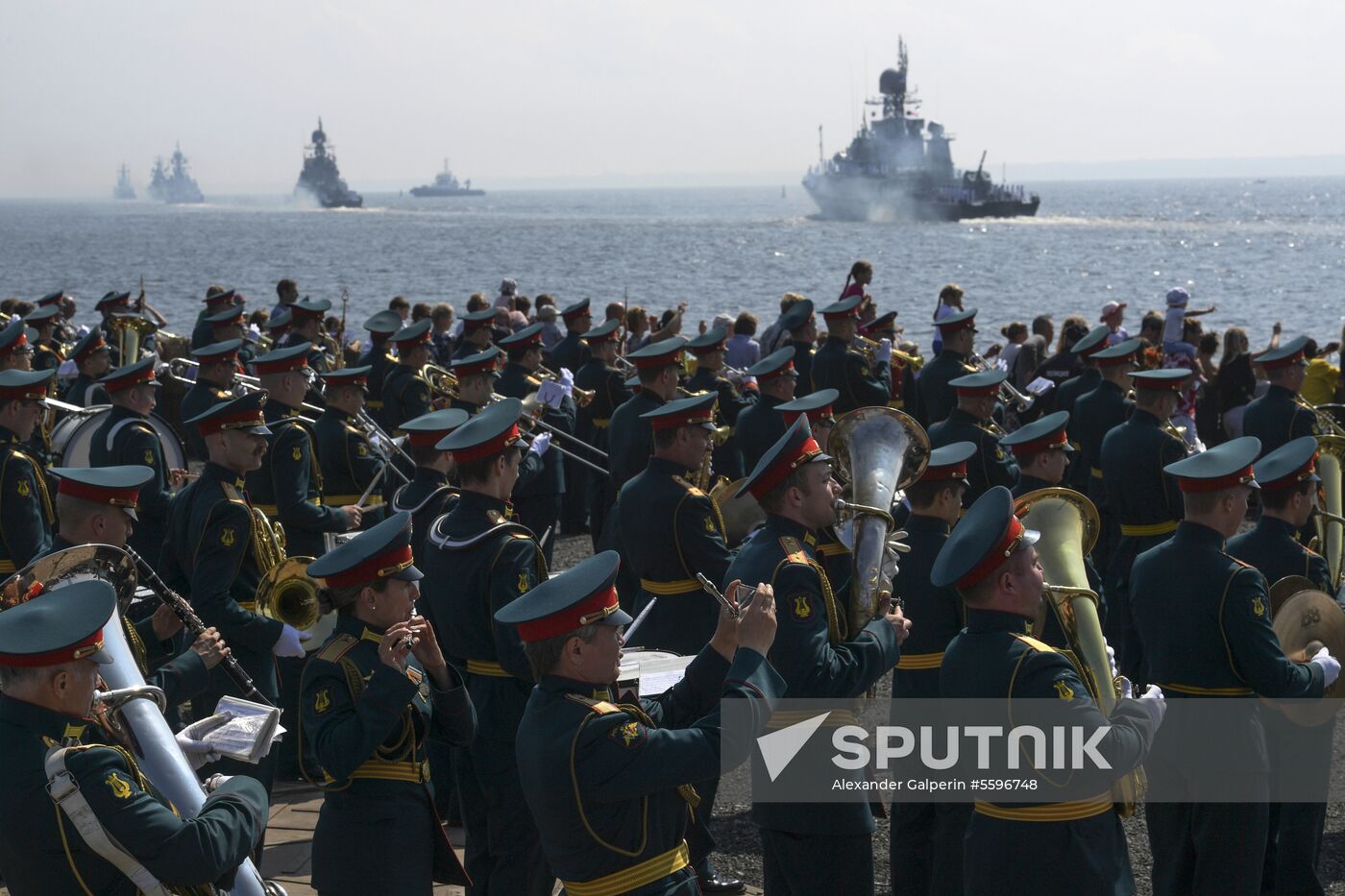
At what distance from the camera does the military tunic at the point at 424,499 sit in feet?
25.6

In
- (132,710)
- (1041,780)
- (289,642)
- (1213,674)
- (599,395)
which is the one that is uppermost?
(132,710)

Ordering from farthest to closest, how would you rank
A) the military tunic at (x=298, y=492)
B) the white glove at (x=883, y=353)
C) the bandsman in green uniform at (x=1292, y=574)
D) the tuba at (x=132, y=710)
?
the white glove at (x=883, y=353) → the military tunic at (x=298, y=492) → the bandsman in green uniform at (x=1292, y=574) → the tuba at (x=132, y=710)

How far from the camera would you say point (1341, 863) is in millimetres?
7207

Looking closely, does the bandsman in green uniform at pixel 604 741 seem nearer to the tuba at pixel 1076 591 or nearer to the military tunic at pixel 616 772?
the military tunic at pixel 616 772

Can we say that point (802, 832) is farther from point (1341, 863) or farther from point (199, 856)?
point (1341, 863)

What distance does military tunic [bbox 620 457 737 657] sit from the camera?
7355 mm

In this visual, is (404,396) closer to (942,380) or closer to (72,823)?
(942,380)

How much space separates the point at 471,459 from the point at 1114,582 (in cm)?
498

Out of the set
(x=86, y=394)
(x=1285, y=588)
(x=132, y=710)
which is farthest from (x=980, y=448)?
(x=86, y=394)

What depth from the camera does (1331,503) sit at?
791 centimetres

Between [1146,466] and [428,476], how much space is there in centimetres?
413

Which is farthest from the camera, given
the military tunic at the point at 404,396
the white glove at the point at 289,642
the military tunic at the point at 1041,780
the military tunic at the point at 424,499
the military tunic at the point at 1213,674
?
the military tunic at the point at 404,396

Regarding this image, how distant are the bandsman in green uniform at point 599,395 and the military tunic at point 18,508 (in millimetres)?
5758

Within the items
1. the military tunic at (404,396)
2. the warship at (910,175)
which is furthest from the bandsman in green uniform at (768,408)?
the warship at (910,175)
